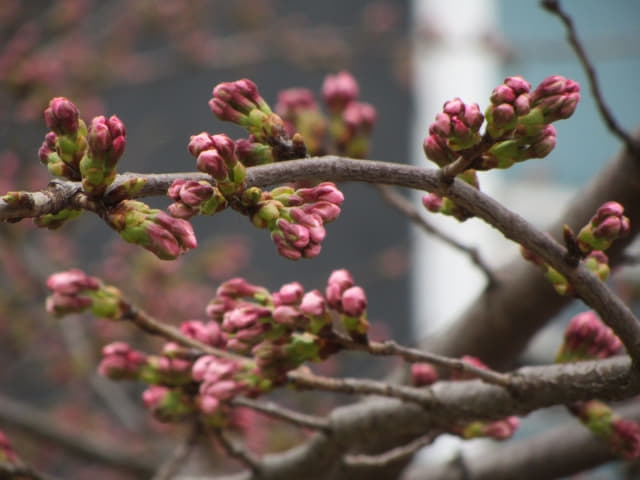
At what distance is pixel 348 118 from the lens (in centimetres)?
73

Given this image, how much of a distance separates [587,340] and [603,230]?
152 mm

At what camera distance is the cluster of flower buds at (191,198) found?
1.24 feet

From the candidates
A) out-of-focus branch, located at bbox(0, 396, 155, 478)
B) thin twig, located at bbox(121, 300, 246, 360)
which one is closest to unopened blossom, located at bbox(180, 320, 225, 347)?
thin twig, located at bbox(121, 300, 246, 360)

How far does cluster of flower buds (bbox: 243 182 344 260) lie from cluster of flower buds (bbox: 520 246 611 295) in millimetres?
151

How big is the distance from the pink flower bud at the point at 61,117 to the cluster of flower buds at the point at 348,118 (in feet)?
1.26

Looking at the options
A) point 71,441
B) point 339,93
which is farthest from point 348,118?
point 71,441

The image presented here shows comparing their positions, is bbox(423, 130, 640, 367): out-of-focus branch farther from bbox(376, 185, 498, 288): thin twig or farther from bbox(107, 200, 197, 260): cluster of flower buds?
bbox(107, 200, 197, 260): cluster of flower buds

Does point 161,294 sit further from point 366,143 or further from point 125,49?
point 125,49

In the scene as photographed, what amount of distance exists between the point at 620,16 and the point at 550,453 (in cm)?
240

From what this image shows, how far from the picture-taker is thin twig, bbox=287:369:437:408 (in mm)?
508

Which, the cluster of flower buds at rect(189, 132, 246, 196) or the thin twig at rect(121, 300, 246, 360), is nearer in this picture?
the cluster of flower buds at rect(189, 132, 246, 196)

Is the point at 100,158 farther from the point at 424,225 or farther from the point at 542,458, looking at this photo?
the point at 542,458

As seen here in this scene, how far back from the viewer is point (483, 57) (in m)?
2.80

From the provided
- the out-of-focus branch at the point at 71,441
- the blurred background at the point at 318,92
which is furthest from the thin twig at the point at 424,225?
the blurred background at the point at 318,92
